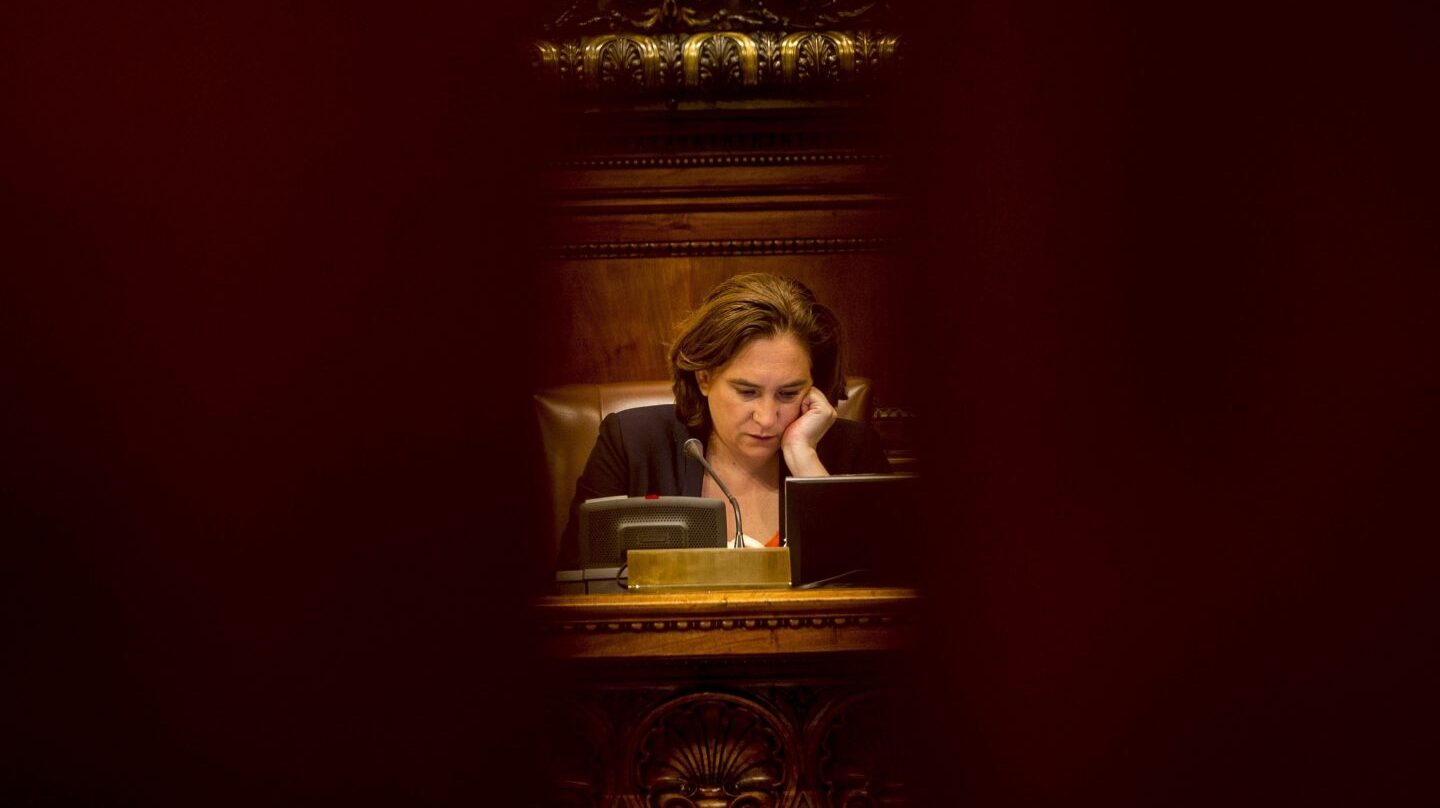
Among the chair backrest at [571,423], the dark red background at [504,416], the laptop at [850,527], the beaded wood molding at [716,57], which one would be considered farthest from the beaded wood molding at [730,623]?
the beaded wood molding at [716,57]

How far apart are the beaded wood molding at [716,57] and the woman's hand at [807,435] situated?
69 cm

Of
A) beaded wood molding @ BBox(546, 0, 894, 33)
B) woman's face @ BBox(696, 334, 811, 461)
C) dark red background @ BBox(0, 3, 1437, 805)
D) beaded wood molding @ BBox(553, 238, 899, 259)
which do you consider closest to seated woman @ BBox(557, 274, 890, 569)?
woman's face @ BBox(696, 334, 811, 461)

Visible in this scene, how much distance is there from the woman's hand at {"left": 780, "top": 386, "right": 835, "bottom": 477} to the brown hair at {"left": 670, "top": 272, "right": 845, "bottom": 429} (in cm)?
7

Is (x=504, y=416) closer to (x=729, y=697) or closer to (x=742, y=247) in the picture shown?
(x=729, y=697)

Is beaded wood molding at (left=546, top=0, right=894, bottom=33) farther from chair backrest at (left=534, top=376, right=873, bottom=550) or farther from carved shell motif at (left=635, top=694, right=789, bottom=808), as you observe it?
carved shell motif at (left=635, top=694, right=789, bottom=808)

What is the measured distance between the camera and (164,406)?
91 cm

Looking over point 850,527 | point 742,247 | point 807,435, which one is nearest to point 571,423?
point 807,435

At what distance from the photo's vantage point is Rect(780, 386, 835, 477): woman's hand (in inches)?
81.9

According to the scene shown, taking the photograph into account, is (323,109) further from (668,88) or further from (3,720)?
(668,88)

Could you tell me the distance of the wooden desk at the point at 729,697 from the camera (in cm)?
115

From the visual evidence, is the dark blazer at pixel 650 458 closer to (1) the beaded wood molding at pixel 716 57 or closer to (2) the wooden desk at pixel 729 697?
(1) the beaded wood molding at pixel 716 57

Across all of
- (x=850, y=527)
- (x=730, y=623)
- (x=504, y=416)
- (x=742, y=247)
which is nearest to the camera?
(x=504, y=416)

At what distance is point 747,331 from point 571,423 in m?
0.39

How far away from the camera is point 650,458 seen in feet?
7.07
